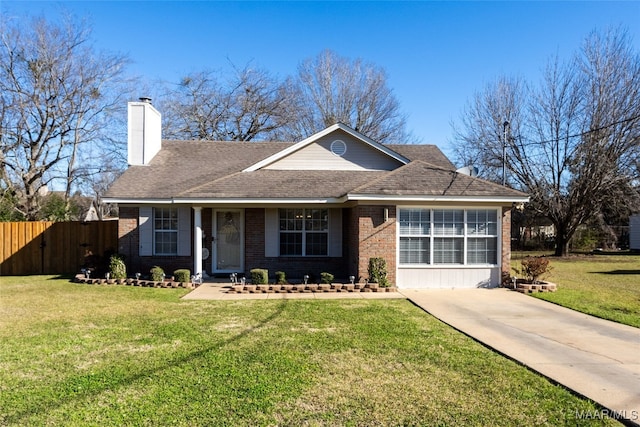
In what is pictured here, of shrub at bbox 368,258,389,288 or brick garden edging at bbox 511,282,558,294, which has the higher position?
shrub at bbox 368,258,389,288

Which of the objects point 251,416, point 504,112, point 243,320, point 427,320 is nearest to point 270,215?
point 243,320

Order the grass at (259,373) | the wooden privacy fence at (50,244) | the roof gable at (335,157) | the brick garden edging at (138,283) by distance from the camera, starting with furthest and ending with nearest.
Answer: the wooden privacy fence at (50,244) → the roof gable at (335,157) → the brick garden edging at (138,283) → the grass at (259,373)

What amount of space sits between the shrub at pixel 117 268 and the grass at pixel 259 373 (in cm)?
412

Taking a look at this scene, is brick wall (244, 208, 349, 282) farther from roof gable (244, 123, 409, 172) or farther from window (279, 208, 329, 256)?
roof gable (244, 123, 409, 172)

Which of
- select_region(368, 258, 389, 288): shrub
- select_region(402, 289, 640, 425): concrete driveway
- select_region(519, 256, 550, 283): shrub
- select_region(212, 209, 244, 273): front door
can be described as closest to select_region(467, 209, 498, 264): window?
select_region(519, 256, 550, 283): shrub

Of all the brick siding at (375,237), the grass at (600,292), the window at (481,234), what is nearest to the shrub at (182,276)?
the brick siding at (375,237)

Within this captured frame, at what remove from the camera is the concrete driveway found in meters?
4.62

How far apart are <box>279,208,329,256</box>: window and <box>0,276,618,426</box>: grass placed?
4960mm

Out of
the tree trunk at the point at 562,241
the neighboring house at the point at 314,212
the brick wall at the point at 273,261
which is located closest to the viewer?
the neighboring house at the point at 314,212

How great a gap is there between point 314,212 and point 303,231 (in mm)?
704

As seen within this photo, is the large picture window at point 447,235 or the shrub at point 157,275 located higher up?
the large picture window at point 447,235

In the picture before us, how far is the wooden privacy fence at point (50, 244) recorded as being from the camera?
48.8 ft

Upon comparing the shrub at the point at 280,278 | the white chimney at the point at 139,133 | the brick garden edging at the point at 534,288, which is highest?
the white chimney at the point at 139,133

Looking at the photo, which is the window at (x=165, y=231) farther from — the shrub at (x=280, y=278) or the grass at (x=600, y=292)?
the grass at (x=600, y=292)
